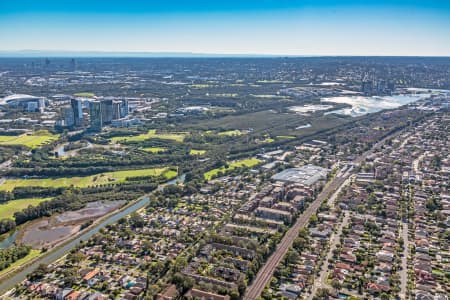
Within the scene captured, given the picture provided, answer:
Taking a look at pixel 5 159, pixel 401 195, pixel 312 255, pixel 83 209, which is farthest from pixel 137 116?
pixel 312 255

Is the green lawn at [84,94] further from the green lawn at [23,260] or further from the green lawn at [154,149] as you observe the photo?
the green lawn at [23,260]

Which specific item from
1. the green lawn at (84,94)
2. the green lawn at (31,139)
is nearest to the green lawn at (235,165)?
the green lawn at (31,139)

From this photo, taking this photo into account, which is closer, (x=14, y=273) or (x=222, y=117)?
(x=14, y=273)

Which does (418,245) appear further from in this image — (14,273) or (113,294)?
(14,273)

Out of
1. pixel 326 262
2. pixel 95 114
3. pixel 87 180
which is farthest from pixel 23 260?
pixel 95 114

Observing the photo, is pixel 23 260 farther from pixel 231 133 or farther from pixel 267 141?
pixel 231 133

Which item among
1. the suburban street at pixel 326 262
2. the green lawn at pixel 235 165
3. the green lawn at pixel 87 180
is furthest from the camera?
the green lawn at pixel 235 165
